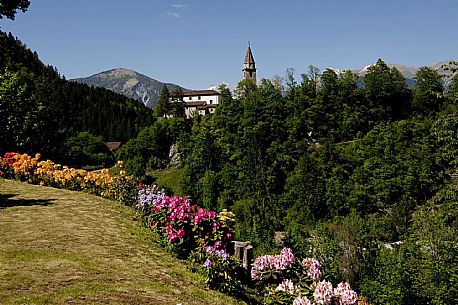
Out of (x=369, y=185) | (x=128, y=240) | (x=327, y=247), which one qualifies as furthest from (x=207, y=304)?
(x=369, y=185)

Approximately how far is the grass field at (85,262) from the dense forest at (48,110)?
→ 647 cm

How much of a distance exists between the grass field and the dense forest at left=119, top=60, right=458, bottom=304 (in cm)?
2083

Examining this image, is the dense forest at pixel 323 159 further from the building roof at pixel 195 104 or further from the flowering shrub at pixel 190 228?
the flowering shrub at pixel 190 228

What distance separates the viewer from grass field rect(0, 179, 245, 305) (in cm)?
536

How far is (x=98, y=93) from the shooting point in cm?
12938

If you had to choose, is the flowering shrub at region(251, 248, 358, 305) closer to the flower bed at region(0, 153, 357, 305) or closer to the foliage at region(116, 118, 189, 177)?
the flower bed at region(0, 153, 357, 305)

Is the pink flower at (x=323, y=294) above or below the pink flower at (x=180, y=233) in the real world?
below

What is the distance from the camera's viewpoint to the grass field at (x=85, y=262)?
211 inches

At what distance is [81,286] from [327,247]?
88.2 feet

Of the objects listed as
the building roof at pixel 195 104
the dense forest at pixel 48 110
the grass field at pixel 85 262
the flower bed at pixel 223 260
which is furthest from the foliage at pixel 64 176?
the building roof at pixel 195 104

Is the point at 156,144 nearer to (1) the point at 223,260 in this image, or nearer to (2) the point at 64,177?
(2) the point at 64,177

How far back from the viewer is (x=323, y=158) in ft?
189

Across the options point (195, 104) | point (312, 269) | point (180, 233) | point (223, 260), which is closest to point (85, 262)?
point (180, 233)

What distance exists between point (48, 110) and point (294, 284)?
29.3 m
